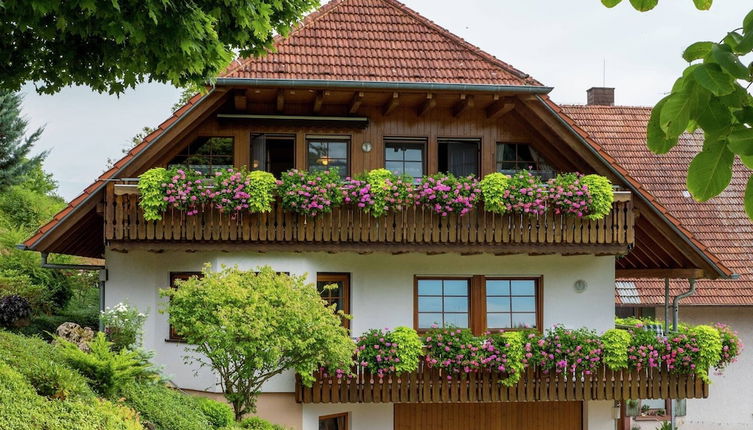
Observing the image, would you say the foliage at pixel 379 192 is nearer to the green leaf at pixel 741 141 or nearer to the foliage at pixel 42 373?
the foliage at pixel 42 373

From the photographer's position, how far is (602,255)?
18078mm

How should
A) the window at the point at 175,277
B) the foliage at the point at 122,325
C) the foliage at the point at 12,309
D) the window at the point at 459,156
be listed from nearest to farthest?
the foliage at the point at 122,325
the window at the point at 175,277
the window at the point at 459,156
the foliage at the point at 12,309

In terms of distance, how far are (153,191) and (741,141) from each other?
552 inches

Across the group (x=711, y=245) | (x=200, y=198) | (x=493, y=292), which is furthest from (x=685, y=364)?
(x=200, y=198)

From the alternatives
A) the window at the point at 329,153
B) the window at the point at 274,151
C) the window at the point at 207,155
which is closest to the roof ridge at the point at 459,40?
the window at the point at 329,153

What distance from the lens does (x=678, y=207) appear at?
76.8 ft

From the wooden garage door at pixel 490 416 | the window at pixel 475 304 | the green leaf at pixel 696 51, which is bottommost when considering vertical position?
the wooden garage door at pixel 490 416

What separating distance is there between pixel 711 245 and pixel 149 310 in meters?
12.8

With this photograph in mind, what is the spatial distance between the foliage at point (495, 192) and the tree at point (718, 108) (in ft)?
46.1

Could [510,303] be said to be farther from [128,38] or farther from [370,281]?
[128,38]

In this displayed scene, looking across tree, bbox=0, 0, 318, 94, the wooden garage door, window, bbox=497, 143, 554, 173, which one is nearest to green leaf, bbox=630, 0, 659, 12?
tree, bbox=0, 0, 318, 94

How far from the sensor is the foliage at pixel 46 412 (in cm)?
838

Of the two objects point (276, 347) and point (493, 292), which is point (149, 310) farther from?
point (493, 292)

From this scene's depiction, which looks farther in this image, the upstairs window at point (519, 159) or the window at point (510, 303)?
the upstairs window at point (519, 159)
